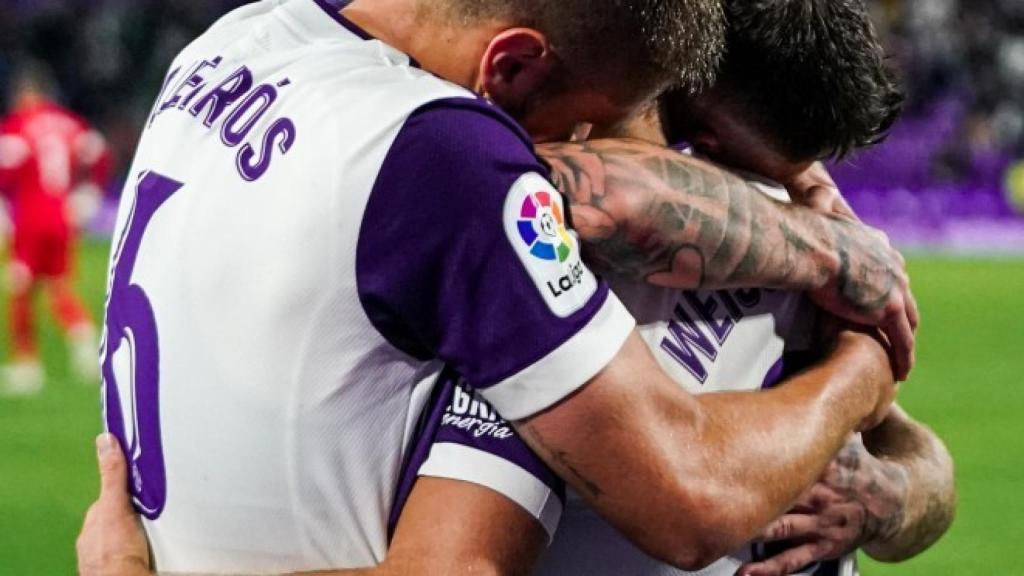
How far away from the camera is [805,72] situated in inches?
99.1

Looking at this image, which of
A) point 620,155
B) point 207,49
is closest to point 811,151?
point 620,155

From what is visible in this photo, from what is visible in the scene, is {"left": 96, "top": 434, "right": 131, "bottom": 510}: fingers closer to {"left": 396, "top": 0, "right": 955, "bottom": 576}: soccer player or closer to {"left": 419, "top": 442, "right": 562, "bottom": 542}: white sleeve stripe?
{"left": 419, "top": 442, "right": 562, "bottom": 542}: white sleeve stripe

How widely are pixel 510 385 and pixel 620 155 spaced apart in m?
0.45

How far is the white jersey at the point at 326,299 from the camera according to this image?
2031 mm

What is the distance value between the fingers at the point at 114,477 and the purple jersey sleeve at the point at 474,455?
0.44 meters

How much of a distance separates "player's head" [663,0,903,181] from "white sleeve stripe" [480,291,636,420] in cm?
59

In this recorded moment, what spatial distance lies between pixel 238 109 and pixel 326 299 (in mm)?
336

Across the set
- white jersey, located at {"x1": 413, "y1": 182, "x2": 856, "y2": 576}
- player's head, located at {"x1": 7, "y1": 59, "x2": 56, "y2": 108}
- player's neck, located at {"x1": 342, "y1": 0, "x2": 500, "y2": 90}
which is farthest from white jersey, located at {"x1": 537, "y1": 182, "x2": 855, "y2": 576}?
player's head, located at {"x1": 7, "y1": 59, "x2": 56, "y2": 108}

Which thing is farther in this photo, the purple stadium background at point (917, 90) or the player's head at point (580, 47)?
the purple stadium background at point (917, 90)

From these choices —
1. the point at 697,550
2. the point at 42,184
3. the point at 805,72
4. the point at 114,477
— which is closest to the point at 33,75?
the point at 42,184

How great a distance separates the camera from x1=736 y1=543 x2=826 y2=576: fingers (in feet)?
8.14

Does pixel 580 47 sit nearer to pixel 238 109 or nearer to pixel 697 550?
pixel 238 109

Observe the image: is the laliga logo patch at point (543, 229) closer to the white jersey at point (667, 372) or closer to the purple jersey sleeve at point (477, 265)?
the purple jersey sleeve at point (477, 265)

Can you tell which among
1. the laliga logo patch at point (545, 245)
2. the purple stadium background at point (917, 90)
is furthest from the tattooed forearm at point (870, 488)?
the purple stadium background at point (917, 90)
